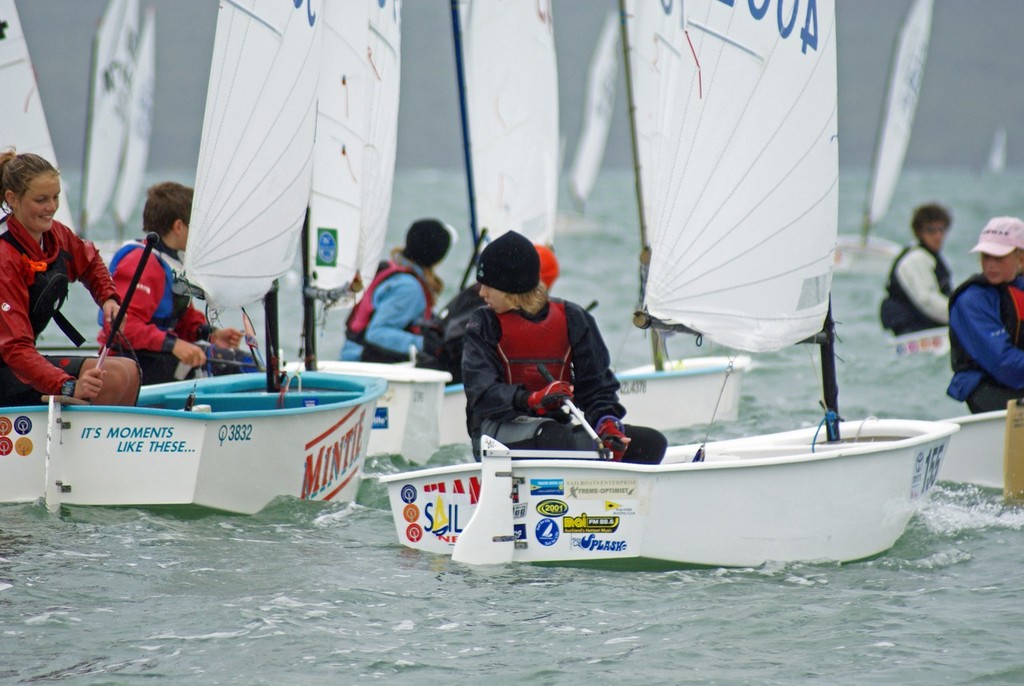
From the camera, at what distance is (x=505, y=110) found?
8836 mm

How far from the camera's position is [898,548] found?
461 cm

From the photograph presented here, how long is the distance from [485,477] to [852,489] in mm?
1170

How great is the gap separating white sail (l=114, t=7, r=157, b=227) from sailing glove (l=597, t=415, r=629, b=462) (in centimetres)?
1461

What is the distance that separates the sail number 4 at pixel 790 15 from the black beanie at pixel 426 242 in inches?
105

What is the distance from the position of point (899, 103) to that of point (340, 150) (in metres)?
12.1

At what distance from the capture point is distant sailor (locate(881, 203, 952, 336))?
28.6 feet

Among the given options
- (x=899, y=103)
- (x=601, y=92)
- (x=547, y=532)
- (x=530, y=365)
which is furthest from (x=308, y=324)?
(x=601, y=92)

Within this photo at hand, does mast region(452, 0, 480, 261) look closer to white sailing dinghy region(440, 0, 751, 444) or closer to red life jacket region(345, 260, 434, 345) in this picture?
white sailing dinghy region(440, 0, 751, 444)

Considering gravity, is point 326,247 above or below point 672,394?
above

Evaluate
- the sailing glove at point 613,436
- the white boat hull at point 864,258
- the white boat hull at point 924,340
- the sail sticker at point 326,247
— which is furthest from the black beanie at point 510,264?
the white boat hull at point 864,258

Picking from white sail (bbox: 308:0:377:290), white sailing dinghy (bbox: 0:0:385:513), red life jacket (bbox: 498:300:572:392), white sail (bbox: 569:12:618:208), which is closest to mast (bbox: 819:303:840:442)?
red life jacket (bbox: 498:300:572:392)

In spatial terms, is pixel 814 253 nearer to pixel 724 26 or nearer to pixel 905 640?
pixel 724 26

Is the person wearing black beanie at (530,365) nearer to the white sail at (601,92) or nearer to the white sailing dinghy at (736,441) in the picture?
the white sailing dinghy at (736,441)

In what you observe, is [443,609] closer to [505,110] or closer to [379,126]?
[379,126]
